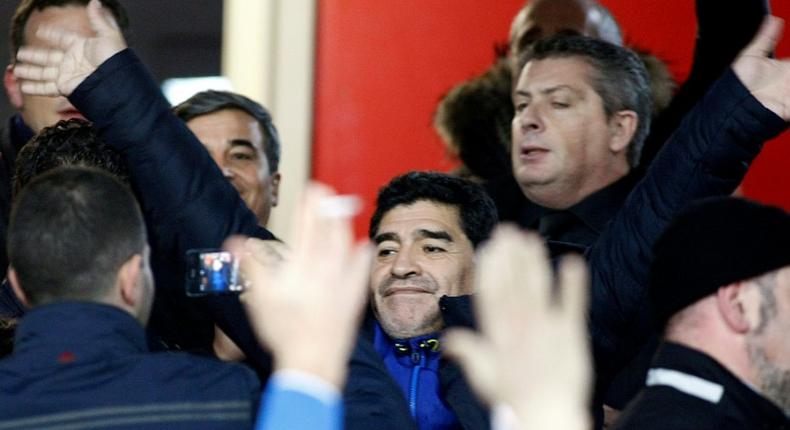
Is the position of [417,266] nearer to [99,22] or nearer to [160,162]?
[160,162]

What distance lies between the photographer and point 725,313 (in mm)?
2664

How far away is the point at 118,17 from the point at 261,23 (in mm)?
1264

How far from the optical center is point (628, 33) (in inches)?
205

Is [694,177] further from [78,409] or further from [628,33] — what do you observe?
[628,33]

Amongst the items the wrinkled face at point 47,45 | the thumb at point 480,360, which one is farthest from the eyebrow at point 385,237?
the thumb at point 480,360

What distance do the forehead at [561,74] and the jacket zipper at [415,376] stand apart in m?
0.99

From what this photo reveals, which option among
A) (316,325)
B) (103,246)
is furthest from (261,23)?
(316,325)

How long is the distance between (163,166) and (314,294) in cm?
131

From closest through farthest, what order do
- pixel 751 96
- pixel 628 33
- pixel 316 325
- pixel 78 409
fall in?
pixel 316 325 < pixel 78 409 < pixel 751 96 < pixel 628 33

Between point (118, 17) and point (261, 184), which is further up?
point (118, 17)

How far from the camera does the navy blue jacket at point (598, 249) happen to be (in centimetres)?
318

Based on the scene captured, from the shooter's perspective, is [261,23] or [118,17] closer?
[118,17]

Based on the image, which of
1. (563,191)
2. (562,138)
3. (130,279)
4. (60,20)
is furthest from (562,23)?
(130,279)

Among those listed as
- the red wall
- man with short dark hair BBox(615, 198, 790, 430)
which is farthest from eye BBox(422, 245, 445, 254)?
the red wall
